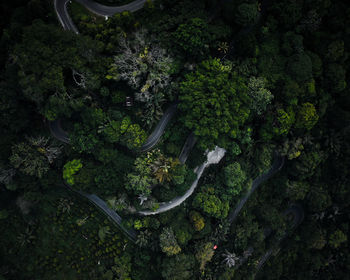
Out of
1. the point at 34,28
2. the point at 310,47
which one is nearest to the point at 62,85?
the point at 34,28

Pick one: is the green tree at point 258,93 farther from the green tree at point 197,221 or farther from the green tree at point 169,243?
the green tree at point 169,243

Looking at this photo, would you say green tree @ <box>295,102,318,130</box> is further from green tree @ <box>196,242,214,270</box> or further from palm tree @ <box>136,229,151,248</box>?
palm tree @ <box>136,229,151,248</box>

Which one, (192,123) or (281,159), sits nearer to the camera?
(192,123)

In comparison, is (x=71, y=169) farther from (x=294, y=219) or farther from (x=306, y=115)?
(x=294, y=219)

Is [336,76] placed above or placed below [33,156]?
above

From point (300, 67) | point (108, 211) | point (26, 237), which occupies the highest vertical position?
point (300, 67)

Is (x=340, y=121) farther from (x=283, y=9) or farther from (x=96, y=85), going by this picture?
(x=96, y=85)

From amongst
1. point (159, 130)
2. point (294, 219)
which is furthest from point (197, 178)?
point (294, 219)

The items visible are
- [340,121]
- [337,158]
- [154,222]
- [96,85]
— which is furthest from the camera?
[337,158]

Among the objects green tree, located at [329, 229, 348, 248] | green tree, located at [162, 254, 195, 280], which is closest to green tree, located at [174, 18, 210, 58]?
green tree, located at [162, 254, 195, 280]
